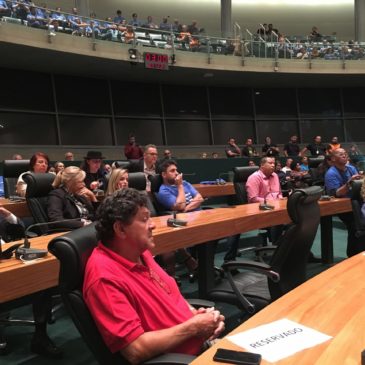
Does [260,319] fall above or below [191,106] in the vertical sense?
below

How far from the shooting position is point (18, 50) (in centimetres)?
948

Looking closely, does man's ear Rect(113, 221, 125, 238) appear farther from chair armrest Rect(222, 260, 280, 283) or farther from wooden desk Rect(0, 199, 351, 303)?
chair armrest Rect(222, 260, 280, 283)

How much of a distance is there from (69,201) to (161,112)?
989 centimetres

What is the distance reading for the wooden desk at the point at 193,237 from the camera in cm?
216

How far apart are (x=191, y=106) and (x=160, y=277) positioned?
40.5 ft

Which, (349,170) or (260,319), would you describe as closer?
(260,319)

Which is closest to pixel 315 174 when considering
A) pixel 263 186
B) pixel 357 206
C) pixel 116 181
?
pixel 263 186

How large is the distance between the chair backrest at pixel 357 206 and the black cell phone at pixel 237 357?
11.2 feet

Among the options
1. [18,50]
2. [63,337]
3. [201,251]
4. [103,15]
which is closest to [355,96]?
[103,15]

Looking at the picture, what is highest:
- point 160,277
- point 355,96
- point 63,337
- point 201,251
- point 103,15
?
point 103,15

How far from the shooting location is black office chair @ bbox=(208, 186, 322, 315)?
2514 millimetres

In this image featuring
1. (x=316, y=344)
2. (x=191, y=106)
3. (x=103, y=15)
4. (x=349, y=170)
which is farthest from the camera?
(x=103, y=15)

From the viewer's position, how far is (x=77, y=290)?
160 cm

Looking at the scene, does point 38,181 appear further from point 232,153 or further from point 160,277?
point 232,153
